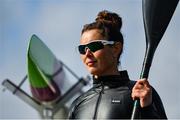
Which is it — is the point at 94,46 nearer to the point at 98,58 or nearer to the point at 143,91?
the point at 98,58

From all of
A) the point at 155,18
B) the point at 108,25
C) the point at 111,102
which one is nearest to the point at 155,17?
the point at 155,18

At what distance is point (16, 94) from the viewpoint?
36562 mm

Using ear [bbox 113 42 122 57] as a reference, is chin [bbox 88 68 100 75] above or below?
below

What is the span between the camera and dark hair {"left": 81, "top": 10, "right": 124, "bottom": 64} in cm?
502

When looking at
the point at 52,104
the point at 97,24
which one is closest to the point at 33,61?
the point at 52,104

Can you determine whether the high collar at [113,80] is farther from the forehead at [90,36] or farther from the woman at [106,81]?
the forehead at [90,36]

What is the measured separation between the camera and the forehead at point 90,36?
4.96 meters

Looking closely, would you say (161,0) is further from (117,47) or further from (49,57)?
(49,57)

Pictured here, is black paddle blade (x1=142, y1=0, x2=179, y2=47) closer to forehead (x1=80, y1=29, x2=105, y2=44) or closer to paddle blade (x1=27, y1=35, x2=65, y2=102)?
forehead (x1=80, y1=29, x2=105, y2=44)

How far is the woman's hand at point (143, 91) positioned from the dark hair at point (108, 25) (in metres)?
0.69

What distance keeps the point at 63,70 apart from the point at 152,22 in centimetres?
3440

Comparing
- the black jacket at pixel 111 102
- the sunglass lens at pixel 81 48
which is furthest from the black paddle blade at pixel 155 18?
the sunglass lens at pixel 81 48

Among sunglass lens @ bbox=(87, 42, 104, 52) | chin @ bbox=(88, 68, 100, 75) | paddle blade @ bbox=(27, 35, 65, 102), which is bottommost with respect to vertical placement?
paddle blade @ bbox=(27, 35, 65, 102)

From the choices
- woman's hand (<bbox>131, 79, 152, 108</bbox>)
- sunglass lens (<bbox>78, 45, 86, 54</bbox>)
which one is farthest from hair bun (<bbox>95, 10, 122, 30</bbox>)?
woman's hand (<bbox>131, 79, 152, 108</bbox>)
